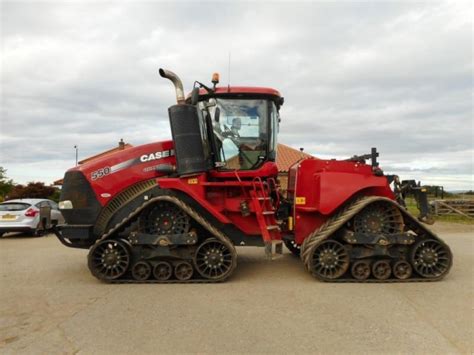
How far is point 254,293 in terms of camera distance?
5578 millimetres

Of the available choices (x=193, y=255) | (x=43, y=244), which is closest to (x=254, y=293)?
(x=193, y=255)

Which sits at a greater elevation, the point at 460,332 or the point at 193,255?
the point at 193,255

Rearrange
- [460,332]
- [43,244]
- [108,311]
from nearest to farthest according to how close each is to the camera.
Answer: [460,332] → [108,311] → [43,244]

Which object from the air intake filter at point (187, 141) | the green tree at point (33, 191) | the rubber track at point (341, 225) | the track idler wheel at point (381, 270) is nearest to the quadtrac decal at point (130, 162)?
the air intake filter at point (187, 141)

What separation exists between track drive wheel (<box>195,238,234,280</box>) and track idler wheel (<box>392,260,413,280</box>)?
2545mm

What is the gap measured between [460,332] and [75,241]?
18.6ft

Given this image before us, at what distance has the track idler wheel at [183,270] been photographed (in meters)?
6.21

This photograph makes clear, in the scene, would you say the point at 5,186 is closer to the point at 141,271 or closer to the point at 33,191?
the point at 33,191

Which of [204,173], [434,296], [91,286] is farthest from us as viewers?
[204,173]

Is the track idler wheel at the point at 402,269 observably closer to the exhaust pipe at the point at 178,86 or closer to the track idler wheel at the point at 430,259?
the track idler wheel at the point at 430,259

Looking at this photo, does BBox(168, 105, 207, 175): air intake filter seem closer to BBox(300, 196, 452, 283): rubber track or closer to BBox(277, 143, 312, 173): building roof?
BBox(300, 196, 452, 283): rubber track

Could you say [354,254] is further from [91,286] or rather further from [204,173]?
[91,286]

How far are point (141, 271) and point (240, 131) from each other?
2.77m

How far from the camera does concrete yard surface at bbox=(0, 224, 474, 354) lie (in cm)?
381
